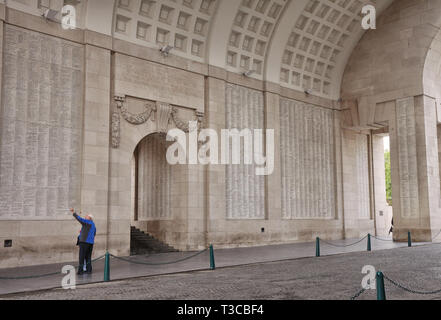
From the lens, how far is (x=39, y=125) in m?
16.8

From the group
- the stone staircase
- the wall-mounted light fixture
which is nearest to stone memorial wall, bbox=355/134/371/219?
the stone staircase

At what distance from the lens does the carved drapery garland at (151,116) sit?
1897cm

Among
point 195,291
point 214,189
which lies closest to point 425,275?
point 195,291

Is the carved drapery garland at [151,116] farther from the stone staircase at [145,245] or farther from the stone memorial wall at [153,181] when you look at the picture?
the stone staircase at [145,245]

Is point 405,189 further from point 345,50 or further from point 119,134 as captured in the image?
point 119,134

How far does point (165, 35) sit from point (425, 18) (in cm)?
1411

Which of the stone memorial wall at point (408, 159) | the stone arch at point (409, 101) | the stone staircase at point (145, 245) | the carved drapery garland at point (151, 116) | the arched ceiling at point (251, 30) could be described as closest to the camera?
the carved drapery garland at point (151, 116)

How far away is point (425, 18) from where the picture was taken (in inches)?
1020

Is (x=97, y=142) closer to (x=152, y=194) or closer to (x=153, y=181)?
(x=153, y=181)

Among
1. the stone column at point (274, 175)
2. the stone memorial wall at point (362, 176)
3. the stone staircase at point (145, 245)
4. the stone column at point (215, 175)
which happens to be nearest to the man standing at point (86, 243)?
the stone staircase at point (145, 245)

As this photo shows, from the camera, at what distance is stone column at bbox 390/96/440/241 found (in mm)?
25578

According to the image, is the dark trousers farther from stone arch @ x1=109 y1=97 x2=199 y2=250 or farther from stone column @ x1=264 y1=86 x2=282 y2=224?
stone column @ x1=264 y1=86 x2=282 y2=224

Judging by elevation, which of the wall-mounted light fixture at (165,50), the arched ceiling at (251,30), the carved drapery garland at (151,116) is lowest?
the carved drapery garland at (151,116)

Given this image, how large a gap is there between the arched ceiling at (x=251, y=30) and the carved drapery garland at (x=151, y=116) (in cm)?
250
